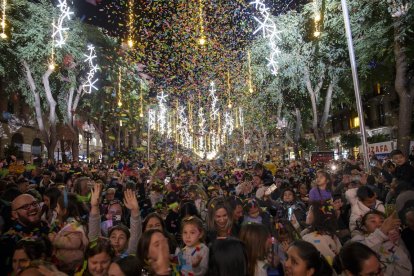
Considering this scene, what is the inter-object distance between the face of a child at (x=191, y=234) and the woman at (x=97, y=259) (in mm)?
799

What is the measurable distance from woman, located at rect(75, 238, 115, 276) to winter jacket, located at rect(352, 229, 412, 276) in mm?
2702

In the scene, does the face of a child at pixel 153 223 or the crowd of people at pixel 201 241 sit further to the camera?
the face of a child at pixel 153 223

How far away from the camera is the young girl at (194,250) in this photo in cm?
372

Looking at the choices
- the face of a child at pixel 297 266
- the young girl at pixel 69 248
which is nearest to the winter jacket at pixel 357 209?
the face of a child at pixel 297 266

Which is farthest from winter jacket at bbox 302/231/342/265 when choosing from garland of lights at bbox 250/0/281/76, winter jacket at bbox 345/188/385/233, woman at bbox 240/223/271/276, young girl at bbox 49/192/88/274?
garland of lights at bbox 250/0/281/76

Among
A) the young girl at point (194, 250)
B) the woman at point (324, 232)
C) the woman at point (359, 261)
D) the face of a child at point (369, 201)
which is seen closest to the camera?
the woman at point (359, 261)

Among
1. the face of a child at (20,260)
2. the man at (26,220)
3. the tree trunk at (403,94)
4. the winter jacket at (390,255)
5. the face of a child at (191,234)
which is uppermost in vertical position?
the tree trunk at (403,94)

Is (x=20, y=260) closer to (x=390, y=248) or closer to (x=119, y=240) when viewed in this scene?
(x=119, y=240)

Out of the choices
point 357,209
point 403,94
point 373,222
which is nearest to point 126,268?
point 373,222

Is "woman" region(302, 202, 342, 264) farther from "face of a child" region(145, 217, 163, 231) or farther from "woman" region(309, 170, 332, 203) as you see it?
"face of a child" region(145, 217, 163, 231)

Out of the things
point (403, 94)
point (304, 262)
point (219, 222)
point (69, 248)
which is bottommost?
point (304, 262)

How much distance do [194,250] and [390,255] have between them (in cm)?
209

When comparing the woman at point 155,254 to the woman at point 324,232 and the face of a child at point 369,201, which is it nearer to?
the woman at point 324,232

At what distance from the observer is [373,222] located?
14.3 ft
